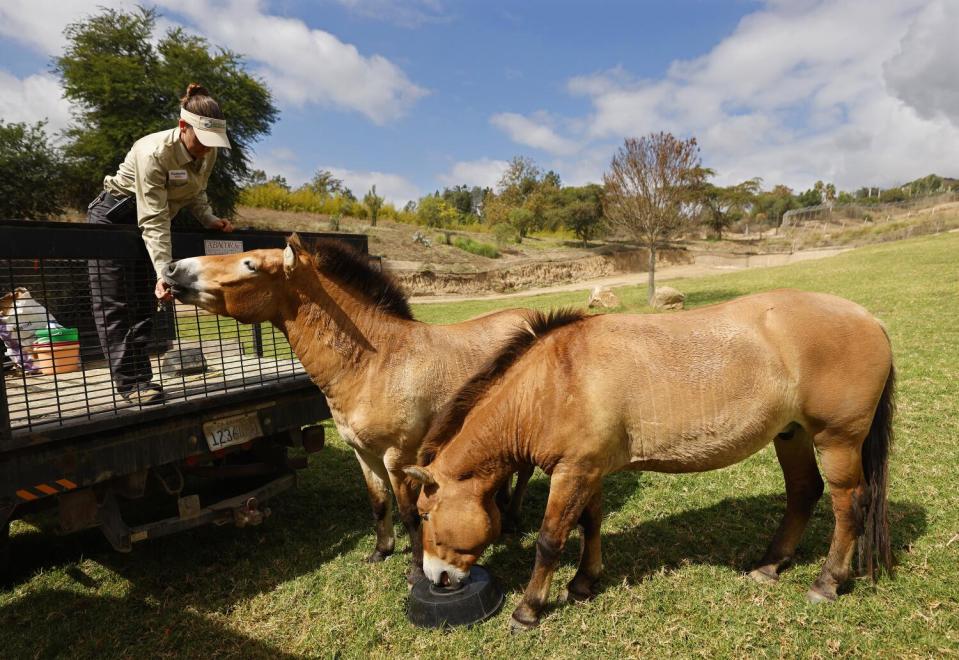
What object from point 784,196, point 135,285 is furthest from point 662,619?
point 784,196

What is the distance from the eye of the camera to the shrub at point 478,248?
3284 cm

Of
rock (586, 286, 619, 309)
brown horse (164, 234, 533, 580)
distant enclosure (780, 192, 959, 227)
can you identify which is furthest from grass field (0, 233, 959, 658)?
distant enclosure (780, 192, 959, 227)

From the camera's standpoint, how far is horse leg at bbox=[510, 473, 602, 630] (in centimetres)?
271

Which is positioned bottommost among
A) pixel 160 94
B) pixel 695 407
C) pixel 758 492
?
pixel 758 492

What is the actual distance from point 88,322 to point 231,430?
1255 millimetres

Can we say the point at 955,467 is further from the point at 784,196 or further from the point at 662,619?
the point at 784,196

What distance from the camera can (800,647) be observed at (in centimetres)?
262

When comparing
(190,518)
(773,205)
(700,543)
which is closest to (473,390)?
(190,518)

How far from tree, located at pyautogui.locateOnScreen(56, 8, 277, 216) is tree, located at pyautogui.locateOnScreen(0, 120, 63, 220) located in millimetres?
757

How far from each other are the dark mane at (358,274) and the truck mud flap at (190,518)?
1569mm

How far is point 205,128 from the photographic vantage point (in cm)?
320

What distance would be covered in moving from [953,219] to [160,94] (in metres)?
43.3

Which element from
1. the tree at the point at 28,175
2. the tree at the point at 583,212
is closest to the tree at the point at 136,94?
the tree at the point at 28,175

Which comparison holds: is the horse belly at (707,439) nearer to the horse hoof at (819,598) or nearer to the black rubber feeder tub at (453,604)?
the horse hoof at (819,598)
